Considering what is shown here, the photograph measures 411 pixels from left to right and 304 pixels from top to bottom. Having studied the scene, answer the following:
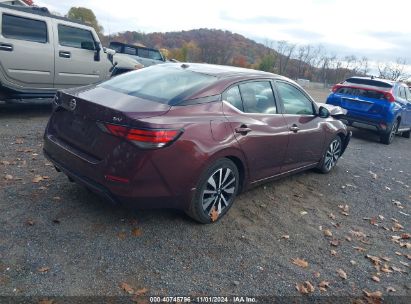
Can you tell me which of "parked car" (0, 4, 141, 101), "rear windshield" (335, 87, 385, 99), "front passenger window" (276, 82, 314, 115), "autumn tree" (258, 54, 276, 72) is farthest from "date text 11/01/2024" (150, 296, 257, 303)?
"autumn tree" (258, 54, 276, 72)

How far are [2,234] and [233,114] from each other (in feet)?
8.02

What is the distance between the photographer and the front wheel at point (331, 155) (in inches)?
234

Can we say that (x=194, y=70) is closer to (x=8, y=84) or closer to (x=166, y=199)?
(x=166, y=199)

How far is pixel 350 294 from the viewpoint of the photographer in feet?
10.2

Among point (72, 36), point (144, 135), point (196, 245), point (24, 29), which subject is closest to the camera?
point (144, 135)

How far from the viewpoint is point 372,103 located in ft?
30.8

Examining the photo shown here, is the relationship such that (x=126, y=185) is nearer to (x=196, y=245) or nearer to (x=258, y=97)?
(x=196, y=245)

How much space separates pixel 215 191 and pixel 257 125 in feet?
2.98

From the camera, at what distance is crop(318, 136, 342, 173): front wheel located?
5949mm

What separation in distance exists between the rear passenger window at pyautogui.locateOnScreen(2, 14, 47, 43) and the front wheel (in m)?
5.82

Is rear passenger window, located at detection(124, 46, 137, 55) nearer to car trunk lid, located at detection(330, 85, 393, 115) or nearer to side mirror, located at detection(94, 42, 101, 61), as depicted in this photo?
side mirror, located at detection(94, 42, 101, 61)

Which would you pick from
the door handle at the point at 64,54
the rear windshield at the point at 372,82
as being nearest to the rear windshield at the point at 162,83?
the door handle at the point at 64,54

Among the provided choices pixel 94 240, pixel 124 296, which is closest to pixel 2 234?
pixel 94 240

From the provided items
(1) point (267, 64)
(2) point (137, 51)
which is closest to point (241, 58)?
(1) point (267, 64)
